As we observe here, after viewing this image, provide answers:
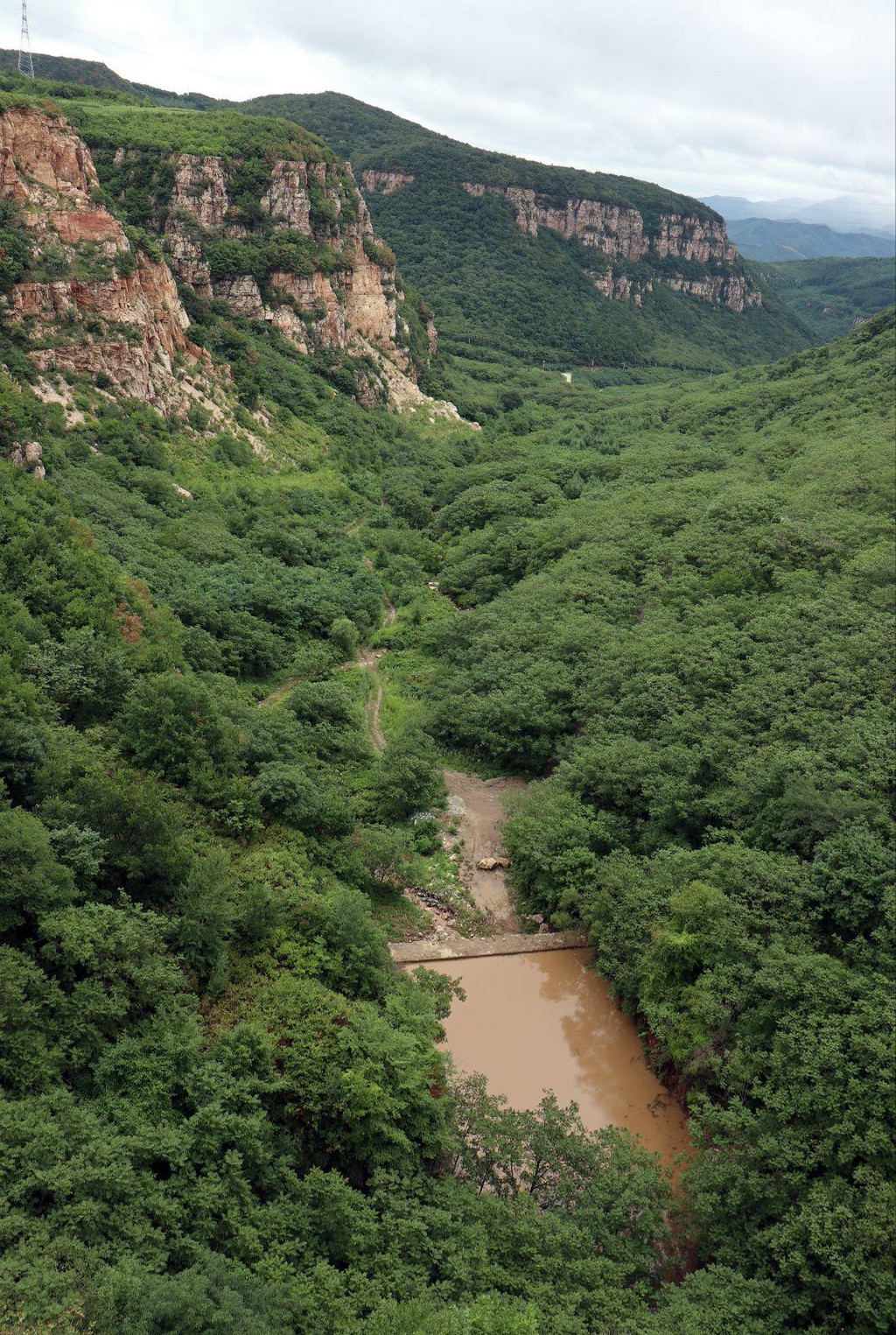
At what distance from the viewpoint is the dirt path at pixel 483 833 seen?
27.4 metres

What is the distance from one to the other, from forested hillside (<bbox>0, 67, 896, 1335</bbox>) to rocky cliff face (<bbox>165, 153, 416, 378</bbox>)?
11.4 m

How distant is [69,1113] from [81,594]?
1658cm

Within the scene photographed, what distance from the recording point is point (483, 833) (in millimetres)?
30562

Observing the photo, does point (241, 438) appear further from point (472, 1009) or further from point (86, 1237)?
point (86, 1237)

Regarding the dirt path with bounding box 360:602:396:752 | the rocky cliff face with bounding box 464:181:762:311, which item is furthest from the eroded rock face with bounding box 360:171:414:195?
the dirt path with bounding box 360:602:396:752

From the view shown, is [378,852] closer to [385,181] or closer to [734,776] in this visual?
[734,776]

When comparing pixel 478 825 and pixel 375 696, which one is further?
pixel 375 696

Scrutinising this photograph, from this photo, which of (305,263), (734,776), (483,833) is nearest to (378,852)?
(483,833)

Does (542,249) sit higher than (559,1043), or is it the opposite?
(542,249)

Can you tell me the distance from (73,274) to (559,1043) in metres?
44.1

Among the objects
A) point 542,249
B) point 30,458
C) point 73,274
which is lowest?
point 30,458

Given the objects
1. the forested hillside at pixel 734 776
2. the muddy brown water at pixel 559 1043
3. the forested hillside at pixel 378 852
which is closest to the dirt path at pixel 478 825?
the forested hillside at pixel 378 852

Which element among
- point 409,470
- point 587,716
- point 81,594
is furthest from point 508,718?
point 409,470

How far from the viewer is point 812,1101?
56.4 feet
